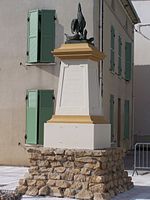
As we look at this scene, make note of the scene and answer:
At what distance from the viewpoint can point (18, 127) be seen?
617 inches

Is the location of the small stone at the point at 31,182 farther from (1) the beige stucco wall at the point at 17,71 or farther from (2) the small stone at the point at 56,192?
A: (1) the beige stucco wall at the point at 17,71

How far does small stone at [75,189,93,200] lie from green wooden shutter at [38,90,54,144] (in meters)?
5.81

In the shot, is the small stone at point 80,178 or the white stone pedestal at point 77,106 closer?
the small stone at point 80,178

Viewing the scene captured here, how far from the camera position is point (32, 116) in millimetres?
15242

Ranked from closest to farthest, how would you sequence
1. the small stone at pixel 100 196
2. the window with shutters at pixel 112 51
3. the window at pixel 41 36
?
the small stone at pixel 100 196
the window at pixel 41 36
the window with shutters at pixel 112 51

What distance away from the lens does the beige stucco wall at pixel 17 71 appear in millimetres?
15320

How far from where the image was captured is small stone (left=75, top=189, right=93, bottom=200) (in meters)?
9.29

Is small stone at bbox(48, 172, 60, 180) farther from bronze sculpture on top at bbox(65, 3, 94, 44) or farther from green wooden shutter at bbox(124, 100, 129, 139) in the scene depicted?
green wooden shutter at bbox(124, 100, 129, 139)

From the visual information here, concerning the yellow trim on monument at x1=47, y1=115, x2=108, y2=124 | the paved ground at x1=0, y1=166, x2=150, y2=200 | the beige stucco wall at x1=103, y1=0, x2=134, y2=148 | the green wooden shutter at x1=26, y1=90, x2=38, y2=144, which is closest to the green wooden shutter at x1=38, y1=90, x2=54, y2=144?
the green wooden shutter at x1=26, y1=90, x2=38, y2=144

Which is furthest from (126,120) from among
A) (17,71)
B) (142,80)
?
(17,71)

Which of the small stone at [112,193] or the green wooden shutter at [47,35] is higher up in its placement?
the green wooden shutter at [47,35]

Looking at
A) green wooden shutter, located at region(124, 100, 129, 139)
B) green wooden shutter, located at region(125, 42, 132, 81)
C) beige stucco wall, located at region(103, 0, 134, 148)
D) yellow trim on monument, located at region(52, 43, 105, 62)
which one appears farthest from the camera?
green wooden shutter, located at region(125, 42, 132, 81)

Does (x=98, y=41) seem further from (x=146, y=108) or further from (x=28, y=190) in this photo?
(x=146, y=108)

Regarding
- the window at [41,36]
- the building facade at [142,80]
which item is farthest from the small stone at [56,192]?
the building facade at [142,80]
